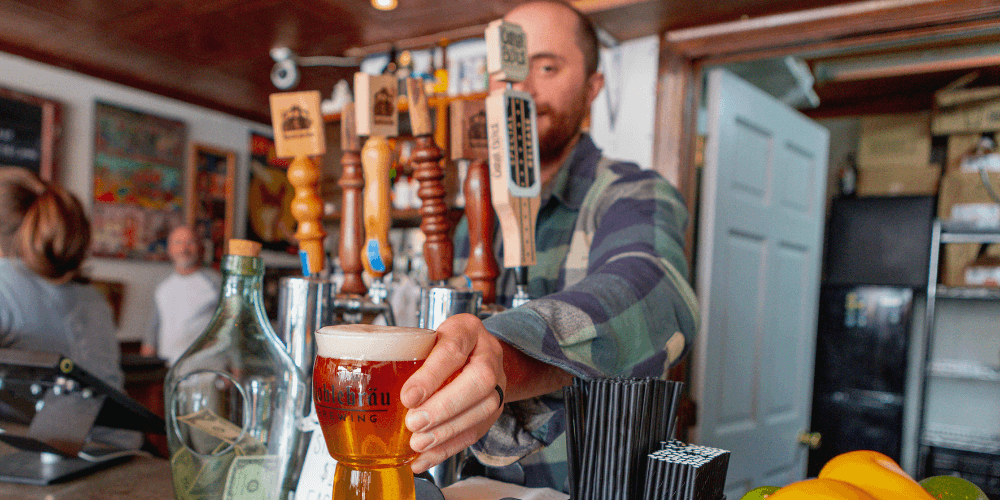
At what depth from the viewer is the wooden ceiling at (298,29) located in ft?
6.12

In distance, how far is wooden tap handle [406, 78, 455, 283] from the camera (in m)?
0.68

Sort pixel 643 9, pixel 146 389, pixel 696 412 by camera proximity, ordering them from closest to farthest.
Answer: pixel 643 9
pixel 696 412
pixel 146 389

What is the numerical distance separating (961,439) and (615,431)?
12.2 ft

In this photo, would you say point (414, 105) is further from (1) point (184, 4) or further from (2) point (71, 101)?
(2) point (71, 101)

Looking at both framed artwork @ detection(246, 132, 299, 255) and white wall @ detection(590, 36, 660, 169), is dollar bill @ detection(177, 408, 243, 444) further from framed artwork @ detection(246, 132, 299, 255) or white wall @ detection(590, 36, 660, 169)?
framed artwork @ detection(246, 132, 299, 255)

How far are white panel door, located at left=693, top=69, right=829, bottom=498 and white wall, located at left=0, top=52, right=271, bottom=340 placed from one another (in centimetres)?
311

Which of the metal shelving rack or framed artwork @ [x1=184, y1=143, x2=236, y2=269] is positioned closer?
Result: the metal shelving rack

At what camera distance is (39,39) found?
9.23 feet

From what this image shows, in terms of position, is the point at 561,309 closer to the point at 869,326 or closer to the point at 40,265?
the point at 40,265

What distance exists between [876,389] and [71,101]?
15.6 ft

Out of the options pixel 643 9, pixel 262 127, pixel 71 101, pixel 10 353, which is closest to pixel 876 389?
pixel 643 9

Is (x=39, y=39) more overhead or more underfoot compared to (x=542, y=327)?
more overhead

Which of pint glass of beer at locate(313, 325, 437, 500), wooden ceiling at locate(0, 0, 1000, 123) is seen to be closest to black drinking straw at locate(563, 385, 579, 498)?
pint glass of beer at locate(313, 325, 437, 500)

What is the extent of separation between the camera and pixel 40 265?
169 centimetres
